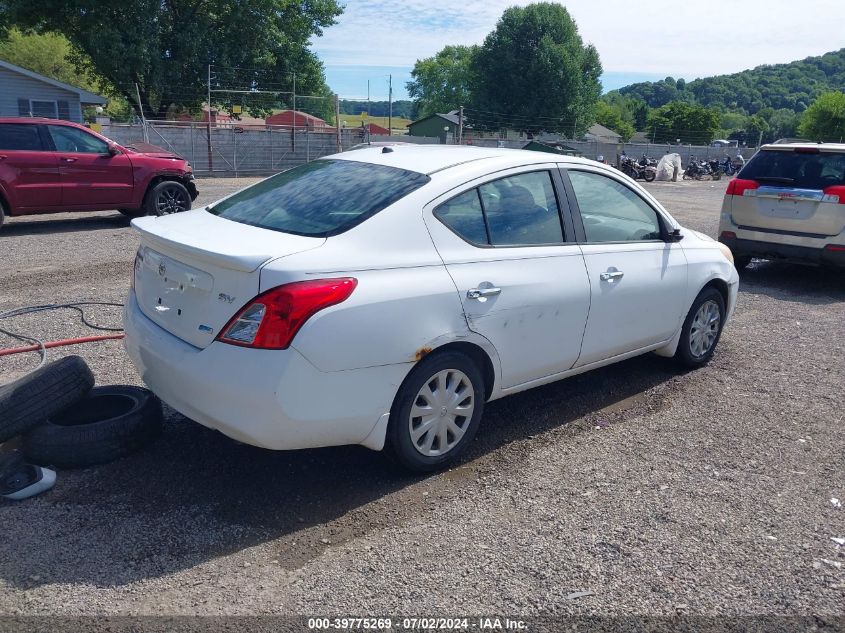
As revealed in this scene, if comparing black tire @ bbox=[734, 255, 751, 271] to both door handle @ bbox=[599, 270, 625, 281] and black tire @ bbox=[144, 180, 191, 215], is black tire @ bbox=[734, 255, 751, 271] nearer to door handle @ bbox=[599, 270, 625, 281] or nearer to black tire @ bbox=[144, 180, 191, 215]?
door handle @ bbox=[599, 270, 625, 281]

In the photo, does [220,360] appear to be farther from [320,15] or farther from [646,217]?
[320,15]

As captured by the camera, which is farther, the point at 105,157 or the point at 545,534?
the point at 105,157

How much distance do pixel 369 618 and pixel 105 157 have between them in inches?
418

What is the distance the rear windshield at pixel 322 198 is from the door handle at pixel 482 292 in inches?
24.2

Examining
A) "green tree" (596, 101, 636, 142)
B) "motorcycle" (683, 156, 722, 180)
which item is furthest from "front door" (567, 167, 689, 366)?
"green tree" (596, 101, 636, 142)

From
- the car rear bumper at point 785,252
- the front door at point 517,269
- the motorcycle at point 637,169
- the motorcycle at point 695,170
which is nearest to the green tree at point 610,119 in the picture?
the motorcycle at point 695,170

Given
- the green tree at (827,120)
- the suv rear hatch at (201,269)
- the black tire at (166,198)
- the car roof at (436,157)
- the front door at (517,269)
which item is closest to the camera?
the suv rear hatch at (201,269)

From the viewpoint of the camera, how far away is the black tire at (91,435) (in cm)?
368

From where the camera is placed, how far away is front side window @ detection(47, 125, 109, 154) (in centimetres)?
1112

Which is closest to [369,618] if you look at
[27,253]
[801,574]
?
[801,574]

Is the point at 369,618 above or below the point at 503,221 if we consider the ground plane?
below

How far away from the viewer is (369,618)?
275 centimetres

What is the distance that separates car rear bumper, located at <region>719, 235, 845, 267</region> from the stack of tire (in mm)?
7817

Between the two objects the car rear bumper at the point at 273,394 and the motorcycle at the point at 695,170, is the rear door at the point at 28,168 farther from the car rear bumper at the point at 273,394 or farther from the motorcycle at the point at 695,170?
the motorcycle at the point at 695,170
